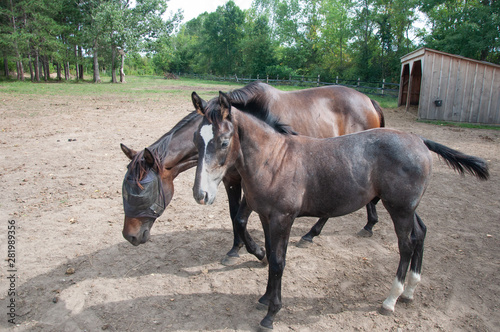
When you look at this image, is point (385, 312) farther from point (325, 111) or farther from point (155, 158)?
point (325, 111)

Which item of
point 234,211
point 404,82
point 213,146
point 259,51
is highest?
point 259,51

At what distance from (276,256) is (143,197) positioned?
4.53 feet

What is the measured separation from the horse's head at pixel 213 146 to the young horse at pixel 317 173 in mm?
12

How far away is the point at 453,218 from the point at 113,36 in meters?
38.0

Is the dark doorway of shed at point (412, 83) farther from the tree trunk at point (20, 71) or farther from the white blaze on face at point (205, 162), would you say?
the tree trunk at point (20, 71)

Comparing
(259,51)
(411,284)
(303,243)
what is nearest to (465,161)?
(411,284)

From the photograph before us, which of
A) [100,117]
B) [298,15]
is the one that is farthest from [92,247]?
[298,15]

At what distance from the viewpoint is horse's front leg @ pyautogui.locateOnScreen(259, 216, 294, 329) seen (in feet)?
8.70

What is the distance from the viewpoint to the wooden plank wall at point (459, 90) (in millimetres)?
13297

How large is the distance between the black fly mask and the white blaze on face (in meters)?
0.90

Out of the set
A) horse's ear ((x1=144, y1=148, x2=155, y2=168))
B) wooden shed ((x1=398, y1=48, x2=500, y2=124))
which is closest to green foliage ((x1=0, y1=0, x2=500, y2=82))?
wooden shed ((x1=398, y1=48, x2=500, y2=124))

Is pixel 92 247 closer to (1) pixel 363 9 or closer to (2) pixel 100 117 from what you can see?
(2) pixel 100 117

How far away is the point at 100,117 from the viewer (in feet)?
39.7

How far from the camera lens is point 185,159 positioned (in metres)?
3.37
